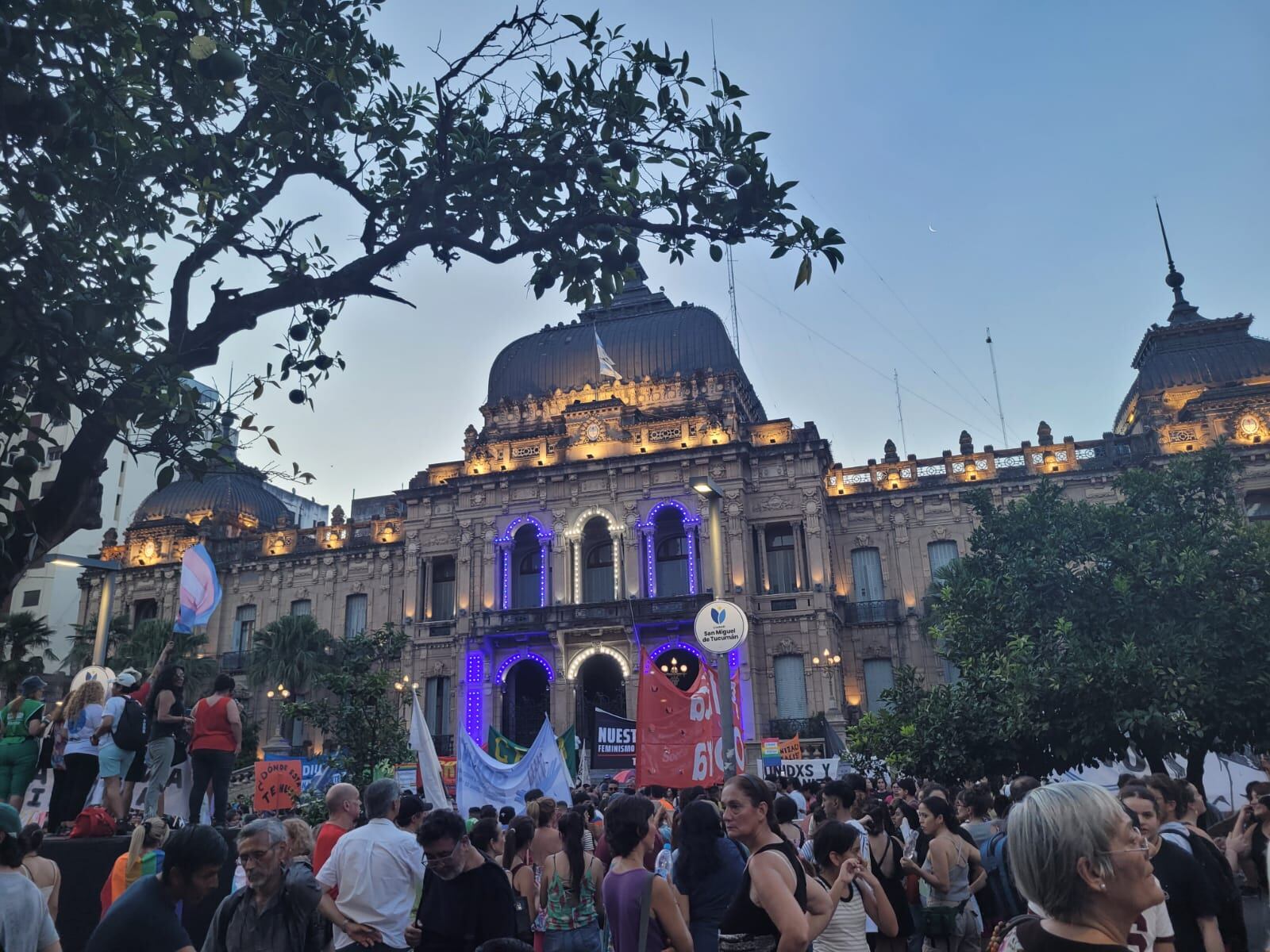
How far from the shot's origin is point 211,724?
31.9ft

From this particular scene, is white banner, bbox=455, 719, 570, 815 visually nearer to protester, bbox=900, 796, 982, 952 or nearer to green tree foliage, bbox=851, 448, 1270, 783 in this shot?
protester, bbox=900, 796, 982, 952

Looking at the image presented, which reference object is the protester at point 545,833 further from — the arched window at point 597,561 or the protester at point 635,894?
the arched window at point 597,561

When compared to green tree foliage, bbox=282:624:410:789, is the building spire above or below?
above

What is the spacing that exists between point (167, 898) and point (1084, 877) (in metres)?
3.97

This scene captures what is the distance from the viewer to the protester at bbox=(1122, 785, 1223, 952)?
552cm

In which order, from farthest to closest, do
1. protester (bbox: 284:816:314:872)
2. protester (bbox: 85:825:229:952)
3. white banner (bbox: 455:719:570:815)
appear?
white banner (bbox: 455:719:570:815) < protester (bbox: 284:816:314:872) < protester (bbox: 85:825:229:952)

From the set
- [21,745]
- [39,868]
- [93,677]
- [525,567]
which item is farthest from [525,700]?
[39,868]

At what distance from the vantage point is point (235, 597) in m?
47.5

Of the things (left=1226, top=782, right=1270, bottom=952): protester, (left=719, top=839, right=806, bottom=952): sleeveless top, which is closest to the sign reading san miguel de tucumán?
(left=1226, top=782, right=1270, bottom=952): protester

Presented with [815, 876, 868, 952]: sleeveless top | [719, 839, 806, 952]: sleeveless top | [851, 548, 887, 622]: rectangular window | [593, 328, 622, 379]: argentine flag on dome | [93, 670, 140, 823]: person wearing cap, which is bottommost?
[815, 876, 868, 952]: sleeveless top

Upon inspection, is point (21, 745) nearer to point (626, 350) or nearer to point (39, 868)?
point (39, 868)

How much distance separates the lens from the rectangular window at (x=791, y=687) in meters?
36.6

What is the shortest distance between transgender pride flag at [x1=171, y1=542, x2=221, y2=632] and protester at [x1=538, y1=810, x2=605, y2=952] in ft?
21.6

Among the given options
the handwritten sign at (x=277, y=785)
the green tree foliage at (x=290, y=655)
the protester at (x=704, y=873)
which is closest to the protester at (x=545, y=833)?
the protester at (x=704, y=873)
